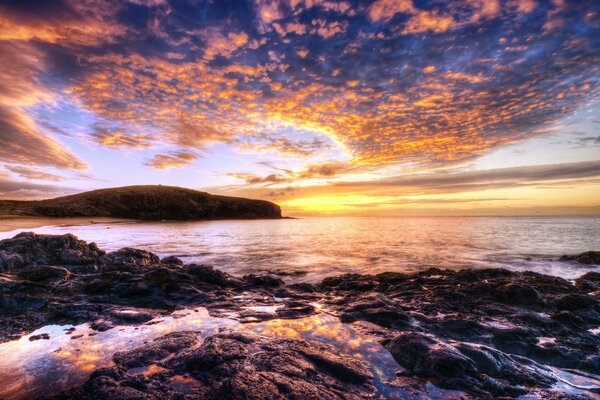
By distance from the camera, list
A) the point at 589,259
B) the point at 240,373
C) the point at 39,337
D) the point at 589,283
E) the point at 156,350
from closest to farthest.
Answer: the point at 240,373, the point at 156,350, the point at 39,337, the point at 589,283, the point at 589,259

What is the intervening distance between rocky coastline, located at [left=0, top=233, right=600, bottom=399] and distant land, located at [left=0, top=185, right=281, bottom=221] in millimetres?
93748

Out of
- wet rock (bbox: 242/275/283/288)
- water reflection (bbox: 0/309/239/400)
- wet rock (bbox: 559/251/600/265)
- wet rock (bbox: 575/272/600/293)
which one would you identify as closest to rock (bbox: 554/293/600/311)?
wet rock (bbox: 575/272/600/293)

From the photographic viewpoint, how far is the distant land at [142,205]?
85400mm

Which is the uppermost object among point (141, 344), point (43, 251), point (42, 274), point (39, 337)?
point (43, 251)

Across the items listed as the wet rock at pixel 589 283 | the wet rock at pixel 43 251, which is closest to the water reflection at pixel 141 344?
the wet rock at pixel 43 251

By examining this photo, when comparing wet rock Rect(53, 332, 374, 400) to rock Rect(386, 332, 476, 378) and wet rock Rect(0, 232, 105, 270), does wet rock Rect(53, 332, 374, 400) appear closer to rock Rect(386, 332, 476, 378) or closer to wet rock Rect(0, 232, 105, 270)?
rock Rect(386, 332, 476, 378)

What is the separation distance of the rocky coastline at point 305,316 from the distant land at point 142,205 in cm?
9375

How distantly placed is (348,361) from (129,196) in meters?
121

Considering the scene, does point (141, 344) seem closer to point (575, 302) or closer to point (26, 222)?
point (575, 302)

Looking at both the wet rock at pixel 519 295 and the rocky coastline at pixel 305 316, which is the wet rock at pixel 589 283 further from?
the wet rock at pixel 519 295

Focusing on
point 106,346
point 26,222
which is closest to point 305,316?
point 106,346

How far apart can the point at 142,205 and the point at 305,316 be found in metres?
116

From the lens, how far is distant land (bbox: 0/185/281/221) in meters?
85.4

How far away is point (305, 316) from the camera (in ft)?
23.4
